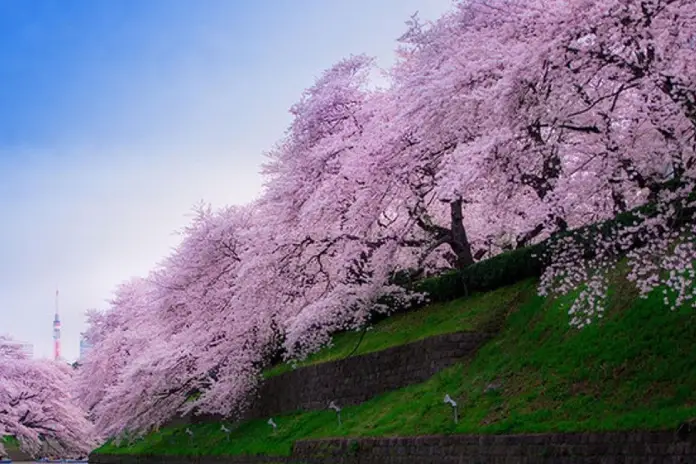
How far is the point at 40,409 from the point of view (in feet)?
220

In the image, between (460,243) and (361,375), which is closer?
(361,375)

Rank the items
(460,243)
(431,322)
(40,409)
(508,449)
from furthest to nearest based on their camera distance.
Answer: (40,409), (460,243), (431,322), (508,449)

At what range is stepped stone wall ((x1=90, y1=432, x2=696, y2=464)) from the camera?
1545cm

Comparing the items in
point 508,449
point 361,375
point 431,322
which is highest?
point 431,322

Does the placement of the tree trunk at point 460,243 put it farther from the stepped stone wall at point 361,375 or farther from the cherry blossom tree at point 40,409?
the cherry blossom tree at point 40,409

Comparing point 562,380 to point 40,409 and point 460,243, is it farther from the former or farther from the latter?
point 40,409

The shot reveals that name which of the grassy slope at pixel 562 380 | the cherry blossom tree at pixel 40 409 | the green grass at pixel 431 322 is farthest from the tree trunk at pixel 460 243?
the cherry blossom tree at pixel 40 409

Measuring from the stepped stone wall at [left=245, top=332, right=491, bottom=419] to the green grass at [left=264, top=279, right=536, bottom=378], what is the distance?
27cm

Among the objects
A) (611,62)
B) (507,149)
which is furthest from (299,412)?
(611,62)

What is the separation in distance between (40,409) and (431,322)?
44454mm

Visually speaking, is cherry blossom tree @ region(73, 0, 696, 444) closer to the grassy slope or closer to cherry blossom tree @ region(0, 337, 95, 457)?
the grassy slope

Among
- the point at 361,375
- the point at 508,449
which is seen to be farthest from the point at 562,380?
the point at 361,375

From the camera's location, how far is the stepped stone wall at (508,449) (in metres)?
15.4

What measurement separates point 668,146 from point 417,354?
12335 mm
